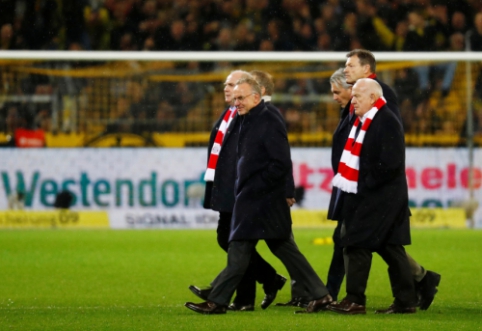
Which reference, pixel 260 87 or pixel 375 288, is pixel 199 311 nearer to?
pixel 260 87

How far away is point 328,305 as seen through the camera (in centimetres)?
690

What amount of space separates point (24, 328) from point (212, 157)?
2226 mm

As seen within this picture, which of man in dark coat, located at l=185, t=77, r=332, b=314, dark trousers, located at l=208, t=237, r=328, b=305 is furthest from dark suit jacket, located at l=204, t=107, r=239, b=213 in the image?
dark trousers, located at l=208, t=237, r=328, b=305

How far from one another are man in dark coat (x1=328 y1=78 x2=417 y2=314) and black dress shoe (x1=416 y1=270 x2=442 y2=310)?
1.66ft

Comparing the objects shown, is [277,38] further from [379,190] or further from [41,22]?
[379,190]

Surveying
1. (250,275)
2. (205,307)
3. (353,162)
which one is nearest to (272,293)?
(250,275)

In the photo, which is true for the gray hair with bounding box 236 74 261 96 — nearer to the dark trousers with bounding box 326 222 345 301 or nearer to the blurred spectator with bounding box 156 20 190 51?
the dark trousers with bounding box 326 222 345 301

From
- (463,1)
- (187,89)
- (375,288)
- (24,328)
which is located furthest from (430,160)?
(24,328)

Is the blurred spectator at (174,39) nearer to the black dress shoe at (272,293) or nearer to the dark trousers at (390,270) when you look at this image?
the black dress shoe at (272,293)

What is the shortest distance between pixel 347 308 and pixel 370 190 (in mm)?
824

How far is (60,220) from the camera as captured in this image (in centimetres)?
1543

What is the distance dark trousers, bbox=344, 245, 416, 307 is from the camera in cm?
684

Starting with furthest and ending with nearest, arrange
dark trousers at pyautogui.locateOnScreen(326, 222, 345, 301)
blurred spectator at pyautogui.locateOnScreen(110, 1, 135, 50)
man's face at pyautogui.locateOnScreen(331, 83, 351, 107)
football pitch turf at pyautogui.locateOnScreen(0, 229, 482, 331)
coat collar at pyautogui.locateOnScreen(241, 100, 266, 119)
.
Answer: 1. blurred spectator at pyautogui.locateOnScreen(110, 1, 135, 50)
2. man's face at pyautogui.locateOnScreen(331, 83, 351, 107)
3. dark trousers at pyautogui.locateOnScreen(326, 222, 345, 301)
4. coat collar at pyautogui.locateOnScreen(241, 100, 266, 119)
5. football pitch turf at pyautogui.locateOnScreen(0, 229, 482, 331)

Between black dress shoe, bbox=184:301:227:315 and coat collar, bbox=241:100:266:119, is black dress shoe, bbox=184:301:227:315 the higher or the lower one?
the lower one
